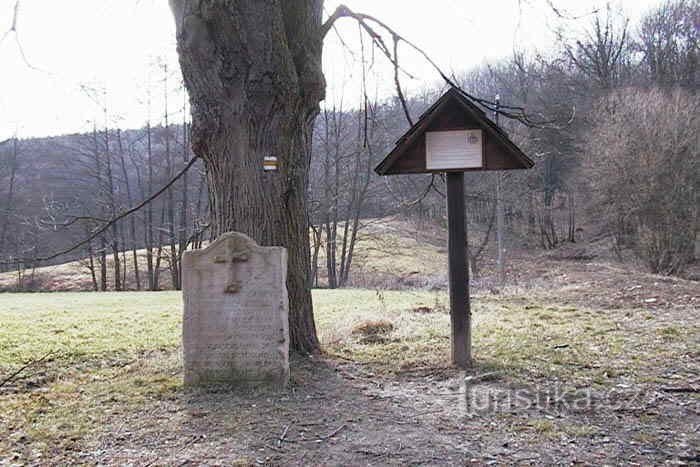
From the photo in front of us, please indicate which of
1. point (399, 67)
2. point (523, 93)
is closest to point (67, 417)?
point (399, 67)

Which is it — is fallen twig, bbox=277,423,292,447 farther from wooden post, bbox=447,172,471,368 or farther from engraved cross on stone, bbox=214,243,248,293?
wooden post, bbox=447,172,471,368

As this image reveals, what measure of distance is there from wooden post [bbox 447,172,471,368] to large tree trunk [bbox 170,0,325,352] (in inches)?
62.0

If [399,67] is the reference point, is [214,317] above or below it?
below

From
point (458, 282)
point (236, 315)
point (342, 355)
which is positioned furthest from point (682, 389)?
point (236, 315)

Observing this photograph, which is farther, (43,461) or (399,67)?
(399,67)

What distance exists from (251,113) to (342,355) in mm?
2860

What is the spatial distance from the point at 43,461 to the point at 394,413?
247 centimetres

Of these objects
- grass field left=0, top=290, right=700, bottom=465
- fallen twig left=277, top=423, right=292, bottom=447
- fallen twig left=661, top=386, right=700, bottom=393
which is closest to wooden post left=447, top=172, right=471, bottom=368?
grass field left=0, top=290, right=700, bottom=465

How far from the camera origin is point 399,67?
7098mm

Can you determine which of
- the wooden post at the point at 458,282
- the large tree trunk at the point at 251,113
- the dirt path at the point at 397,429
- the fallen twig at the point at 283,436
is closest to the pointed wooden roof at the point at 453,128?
the wooden post at the point at 458,282

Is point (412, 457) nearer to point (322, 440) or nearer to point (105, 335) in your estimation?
point (322, 440)

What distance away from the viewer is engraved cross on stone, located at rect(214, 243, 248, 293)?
5199mm

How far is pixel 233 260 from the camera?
17.1 feet

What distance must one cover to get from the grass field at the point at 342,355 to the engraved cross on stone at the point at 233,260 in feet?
3.32
